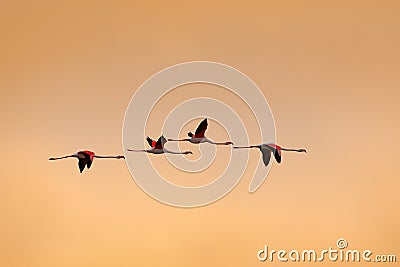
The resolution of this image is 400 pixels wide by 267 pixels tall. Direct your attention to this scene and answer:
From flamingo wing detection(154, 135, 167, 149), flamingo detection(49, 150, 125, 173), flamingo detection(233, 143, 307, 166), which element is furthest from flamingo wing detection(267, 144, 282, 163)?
flamingo detection(49, 150, 125, 173)

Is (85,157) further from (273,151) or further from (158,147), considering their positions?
(273,151)

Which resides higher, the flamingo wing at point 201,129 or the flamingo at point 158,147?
the flamingo wing at point 201,129

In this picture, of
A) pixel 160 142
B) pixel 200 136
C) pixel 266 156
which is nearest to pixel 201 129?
pixel 200 136

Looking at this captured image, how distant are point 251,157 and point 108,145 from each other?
2.33 feet

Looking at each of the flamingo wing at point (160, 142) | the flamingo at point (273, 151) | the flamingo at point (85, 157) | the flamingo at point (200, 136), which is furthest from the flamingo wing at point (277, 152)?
the flamingo at point (85, 157)

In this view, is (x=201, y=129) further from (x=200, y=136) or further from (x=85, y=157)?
(x=85, y=157)

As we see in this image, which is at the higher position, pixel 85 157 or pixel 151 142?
pixel 151 142

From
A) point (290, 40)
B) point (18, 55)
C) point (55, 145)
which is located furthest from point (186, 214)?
point (18, 55)

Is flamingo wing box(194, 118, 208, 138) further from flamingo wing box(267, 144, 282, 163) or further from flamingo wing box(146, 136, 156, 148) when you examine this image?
flamingo wing box(267, 144, 282, 163)

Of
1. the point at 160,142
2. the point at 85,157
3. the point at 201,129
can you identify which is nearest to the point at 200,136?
the point at 201,129

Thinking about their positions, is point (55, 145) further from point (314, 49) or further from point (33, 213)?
point (314, 49)

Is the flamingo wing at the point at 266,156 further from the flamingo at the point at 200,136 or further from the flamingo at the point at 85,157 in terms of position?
the flamingo at the point at 85,157

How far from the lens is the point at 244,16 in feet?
7.47

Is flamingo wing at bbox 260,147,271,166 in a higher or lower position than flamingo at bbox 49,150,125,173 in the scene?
higher
